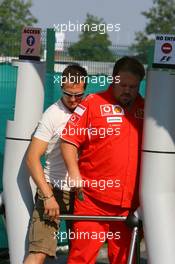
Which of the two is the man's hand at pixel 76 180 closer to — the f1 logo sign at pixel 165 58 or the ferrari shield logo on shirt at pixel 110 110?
the ferrari shield logo on shirt at pixel 110 110

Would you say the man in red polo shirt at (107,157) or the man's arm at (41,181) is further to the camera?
the man's arm at (41,181)

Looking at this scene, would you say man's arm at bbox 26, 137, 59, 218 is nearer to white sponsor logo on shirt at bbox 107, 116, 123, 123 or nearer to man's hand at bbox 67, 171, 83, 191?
man's hand at bbox 67, 171, 83, 191

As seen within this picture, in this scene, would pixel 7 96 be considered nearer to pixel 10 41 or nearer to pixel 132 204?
pixel 132 204

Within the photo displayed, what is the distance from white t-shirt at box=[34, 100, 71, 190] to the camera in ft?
17.5

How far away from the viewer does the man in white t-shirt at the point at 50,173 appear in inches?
205

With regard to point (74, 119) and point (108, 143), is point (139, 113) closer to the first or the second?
point (108, 143)

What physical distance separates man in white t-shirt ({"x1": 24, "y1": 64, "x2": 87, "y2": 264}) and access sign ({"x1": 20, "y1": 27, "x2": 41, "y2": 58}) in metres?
0.34

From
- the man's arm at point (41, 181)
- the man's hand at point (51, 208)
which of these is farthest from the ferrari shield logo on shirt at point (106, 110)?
the man's hand at point (51, 208)

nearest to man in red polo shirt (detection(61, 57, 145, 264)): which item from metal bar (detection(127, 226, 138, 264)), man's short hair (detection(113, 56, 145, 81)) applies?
man's short hair (detection(113, 56, 145, 81))

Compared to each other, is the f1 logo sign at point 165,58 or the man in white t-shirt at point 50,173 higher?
the f1 logo sign at point 165,58

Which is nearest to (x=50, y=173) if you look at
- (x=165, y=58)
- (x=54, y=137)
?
(x=54, y=137)

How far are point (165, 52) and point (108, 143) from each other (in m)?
0.66

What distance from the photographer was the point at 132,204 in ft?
17.0

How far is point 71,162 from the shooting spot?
504cm
